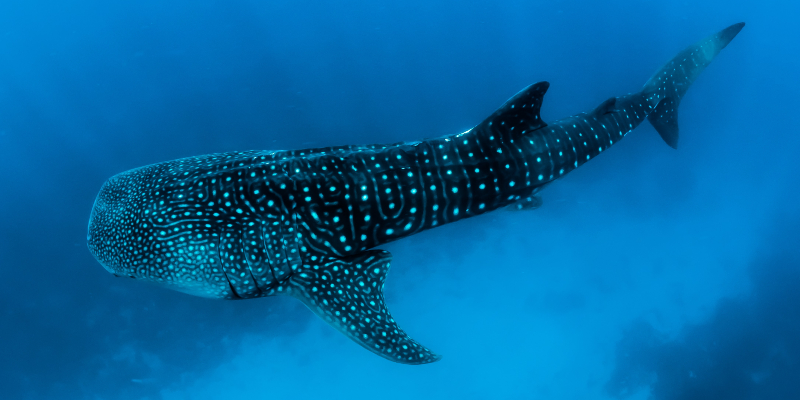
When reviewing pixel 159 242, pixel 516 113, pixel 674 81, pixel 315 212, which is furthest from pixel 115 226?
pixel 674 81

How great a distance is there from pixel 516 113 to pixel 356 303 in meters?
2.07

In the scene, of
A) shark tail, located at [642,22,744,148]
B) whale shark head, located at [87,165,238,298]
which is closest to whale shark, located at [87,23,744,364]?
whale shark head, located at [87,165,238,298]

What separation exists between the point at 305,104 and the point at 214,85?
85.5 inches

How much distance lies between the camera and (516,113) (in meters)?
3.75

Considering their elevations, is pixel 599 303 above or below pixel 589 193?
below

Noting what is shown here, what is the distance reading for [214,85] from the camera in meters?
9.98

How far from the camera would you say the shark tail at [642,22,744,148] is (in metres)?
5.27

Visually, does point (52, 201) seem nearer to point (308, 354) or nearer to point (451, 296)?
point (308, 354)

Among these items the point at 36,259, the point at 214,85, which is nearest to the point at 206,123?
the point at 214,85

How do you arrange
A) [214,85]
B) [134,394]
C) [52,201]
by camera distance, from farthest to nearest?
[214,85] → [52,201] → [134,394]

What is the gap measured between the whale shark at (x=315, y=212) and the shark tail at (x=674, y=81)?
2.36m

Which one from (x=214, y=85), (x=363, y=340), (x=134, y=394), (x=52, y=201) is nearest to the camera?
(x=363, y=340)

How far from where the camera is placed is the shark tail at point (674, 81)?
5273 millimetres

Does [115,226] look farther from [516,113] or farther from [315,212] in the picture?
[516,113]
